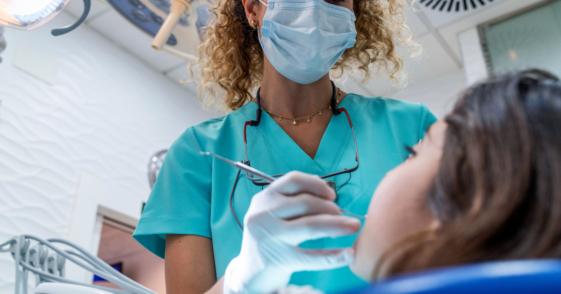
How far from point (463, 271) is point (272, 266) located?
41 centimetres

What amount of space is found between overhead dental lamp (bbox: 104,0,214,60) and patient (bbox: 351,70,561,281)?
1.20m

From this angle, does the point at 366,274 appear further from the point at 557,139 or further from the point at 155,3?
the point at 155,3

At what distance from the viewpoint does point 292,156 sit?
1077mm

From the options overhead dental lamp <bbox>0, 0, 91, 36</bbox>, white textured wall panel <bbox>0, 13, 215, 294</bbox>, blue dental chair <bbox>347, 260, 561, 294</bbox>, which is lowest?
white textured wall panel <bbox>0, 13, 215, 294</bbox>

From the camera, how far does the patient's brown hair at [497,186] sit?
376 mm

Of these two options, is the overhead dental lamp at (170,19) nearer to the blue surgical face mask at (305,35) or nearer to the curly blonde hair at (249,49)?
the curly blonde hair at (249,49)

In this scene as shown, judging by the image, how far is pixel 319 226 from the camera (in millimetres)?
565

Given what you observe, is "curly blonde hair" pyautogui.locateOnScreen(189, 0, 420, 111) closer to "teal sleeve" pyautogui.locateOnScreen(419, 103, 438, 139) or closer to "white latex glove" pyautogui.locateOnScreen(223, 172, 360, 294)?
"teal sleeve" pyautogui.locateOnScreen(419, 103, 438, 139)

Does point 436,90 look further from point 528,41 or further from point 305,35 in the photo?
point 305,35

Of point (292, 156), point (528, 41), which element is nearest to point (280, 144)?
point (292, 156)

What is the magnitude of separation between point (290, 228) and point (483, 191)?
250 millimetres

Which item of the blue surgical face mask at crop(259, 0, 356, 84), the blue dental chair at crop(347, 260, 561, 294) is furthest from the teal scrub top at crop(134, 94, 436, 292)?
the blue dental chair at crop(347, 260, 561, 294)

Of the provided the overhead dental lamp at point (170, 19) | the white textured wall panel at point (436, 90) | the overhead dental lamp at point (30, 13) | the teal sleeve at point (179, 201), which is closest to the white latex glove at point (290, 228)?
the teal sleeve at point (179, 201)

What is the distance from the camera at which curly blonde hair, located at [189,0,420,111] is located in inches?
55.6
